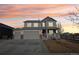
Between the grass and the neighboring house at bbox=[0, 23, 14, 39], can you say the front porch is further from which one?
the neighboring house at bbox=[0, 23, 14, 39]

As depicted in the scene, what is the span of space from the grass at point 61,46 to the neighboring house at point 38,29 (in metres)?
0.19

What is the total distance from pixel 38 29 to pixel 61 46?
2.92ft

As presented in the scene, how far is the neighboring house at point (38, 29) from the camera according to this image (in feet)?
26.2

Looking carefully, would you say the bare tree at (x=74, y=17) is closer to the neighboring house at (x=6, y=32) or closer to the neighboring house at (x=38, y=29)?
the neighboring house at (x=38, y=29)

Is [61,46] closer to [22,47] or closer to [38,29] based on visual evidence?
[38,29]

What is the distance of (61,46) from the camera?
7953 millimetres

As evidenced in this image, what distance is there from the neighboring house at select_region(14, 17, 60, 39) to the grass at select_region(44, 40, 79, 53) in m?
0.19

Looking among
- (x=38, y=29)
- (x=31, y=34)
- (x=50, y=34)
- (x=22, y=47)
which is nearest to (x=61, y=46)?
(x=50, y=34)

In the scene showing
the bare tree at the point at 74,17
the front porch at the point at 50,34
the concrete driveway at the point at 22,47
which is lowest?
the concrete driveway at the point at 22,47

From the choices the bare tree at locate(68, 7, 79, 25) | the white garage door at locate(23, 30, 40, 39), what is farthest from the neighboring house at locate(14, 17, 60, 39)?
the bare tree at locate(68, 7, 79, 25)

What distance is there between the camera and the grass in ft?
25.9

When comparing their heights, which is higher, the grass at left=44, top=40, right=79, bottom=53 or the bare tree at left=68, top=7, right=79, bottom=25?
the bare tree at left=68, top=7, right=79, bottom=25

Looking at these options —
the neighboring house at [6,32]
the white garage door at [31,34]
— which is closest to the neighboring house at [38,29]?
the white garage door at [31,34]
